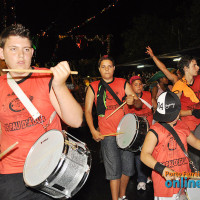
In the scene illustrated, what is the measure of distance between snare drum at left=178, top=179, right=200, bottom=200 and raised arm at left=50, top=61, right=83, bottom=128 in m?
1.28

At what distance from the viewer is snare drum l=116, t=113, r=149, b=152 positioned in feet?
11.2

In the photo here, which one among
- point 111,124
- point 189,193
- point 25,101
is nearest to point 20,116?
point 25,101

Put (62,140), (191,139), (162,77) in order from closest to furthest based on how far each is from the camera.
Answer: (62,140), (191,139), (162,77)

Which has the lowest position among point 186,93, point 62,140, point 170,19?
point 62,140

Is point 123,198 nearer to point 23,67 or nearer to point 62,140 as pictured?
point 62,140

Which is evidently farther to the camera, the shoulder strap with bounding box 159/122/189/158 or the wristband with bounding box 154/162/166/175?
the shoulder strap with bounding box 159/122/189/158

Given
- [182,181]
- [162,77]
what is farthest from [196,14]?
[182,181]

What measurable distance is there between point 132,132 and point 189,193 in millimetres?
1363

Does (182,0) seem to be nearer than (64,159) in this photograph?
No

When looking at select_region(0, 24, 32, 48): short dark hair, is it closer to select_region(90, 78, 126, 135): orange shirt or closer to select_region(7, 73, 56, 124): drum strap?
select_region(7, 73, 56, 124): drum strap

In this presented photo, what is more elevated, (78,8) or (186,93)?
(78,8)

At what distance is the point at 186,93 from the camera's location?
376 centimetres

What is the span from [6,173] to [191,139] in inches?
81.6

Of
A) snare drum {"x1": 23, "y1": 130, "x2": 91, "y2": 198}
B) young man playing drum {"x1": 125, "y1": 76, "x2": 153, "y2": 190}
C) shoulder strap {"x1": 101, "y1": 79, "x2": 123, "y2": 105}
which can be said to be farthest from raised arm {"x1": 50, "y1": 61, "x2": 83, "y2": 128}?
young man playing drum {"x1": 125, "y1": 76, "x2": 153, "y2": 190}
